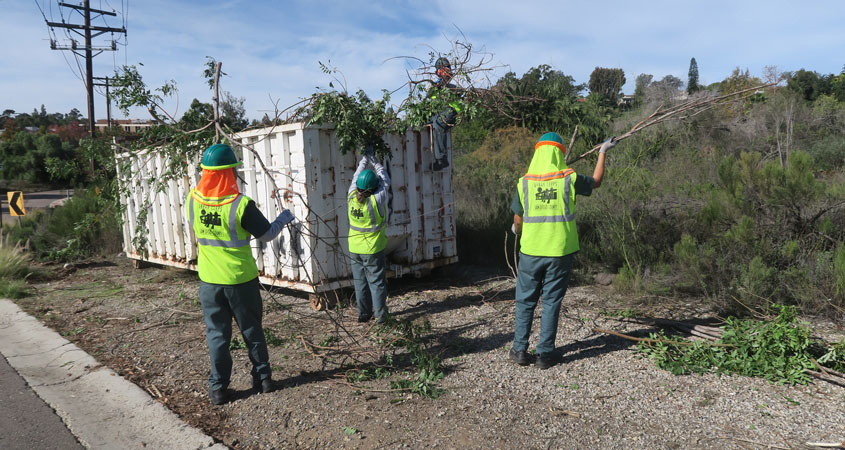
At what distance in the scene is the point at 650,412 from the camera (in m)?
3.66

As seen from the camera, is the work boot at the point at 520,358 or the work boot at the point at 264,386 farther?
the work boot at the point at 520,358

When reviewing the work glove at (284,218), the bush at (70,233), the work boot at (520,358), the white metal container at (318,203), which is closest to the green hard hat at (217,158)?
the work glove at (284,218)

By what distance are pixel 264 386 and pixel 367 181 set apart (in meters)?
2.37

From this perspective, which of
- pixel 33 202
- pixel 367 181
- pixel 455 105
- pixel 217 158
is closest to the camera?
pixel 217 158

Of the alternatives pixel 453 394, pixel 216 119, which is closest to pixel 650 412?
pixel 453 394

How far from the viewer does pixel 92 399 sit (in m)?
4.33

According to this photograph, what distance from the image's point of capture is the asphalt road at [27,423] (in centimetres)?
363

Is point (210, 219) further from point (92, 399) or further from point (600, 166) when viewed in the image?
point (600, 166)

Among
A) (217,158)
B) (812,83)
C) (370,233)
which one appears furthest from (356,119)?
(812,83)

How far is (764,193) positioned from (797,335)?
237cm

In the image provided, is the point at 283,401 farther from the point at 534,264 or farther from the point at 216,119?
the point at 216,119

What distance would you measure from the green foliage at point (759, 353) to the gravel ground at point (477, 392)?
0.40 ft

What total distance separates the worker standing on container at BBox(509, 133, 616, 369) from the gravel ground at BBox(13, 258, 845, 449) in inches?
12.7

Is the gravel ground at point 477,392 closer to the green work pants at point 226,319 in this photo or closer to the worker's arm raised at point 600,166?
the green work pants at point 226,319
